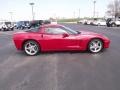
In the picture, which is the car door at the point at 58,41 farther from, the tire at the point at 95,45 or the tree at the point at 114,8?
the tree at the point at 114,8

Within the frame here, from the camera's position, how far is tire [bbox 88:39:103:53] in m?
9.88

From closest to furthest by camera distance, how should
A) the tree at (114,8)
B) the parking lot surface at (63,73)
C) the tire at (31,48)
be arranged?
1. the parking lot surface at (63,73)
2. the tire at (31,48)
3. the tree at (114,8)

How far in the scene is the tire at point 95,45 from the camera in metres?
9.88

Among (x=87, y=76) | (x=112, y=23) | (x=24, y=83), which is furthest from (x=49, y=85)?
(x=112, y=23)

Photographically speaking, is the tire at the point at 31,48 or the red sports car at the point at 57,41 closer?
the red sports car at the point at 57,41

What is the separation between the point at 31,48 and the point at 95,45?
270 cm

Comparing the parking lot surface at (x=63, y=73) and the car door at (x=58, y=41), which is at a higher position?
the car door at (x=58, y=41)

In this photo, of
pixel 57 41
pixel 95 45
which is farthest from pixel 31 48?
pixel 95 45

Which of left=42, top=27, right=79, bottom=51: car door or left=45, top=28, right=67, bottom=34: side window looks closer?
left=42, top=27, right=79, bottom=51: car door

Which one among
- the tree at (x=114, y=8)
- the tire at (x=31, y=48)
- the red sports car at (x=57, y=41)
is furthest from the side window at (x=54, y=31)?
the tree at (x=114, y=8)

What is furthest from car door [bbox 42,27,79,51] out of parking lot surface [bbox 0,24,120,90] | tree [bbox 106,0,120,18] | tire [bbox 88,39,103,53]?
tree [bbox 106,0,120,18]

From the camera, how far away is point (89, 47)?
988 centimetres

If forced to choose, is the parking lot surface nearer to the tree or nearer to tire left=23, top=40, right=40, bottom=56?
tire left=23, top=40, right=40, bottom=56

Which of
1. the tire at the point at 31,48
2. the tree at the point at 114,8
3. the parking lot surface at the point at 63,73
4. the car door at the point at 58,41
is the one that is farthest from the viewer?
the tree at the point at 114,8
